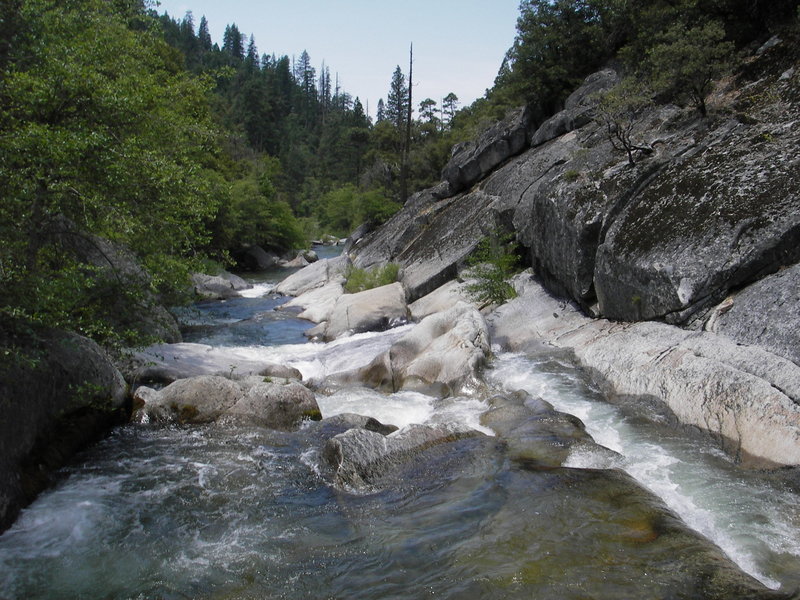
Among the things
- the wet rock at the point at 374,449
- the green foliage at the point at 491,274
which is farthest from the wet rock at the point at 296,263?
the wet rock at the point at 374,449

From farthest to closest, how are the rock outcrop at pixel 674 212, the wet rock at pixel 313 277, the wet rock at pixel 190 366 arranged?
1. the wet rock at pixel 313 277
2. the wet rock at pixel 190 366
3. the rock outcrop at pixel 674 212

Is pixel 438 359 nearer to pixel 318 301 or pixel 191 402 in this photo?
pixel 191 402

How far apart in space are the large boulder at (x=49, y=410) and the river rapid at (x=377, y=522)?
0.91 ft

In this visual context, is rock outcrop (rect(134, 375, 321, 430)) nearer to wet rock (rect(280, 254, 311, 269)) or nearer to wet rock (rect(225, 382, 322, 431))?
wet rock (rect(225, 382, 322, 431))

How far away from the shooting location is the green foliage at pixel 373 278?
69.3 ft

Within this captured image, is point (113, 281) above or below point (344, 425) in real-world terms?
above

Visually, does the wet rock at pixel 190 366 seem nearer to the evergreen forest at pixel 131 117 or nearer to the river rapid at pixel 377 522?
the evergreen forest at pixel 131 117

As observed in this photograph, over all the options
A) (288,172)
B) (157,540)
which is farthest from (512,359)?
(288,172)

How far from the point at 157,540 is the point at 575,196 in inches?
453

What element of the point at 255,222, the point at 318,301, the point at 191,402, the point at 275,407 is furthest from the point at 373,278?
the point at 255,222

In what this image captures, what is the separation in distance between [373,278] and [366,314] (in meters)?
4.35

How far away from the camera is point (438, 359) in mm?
11500

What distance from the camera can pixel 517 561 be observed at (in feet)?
16.6

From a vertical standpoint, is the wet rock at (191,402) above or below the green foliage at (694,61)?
below
